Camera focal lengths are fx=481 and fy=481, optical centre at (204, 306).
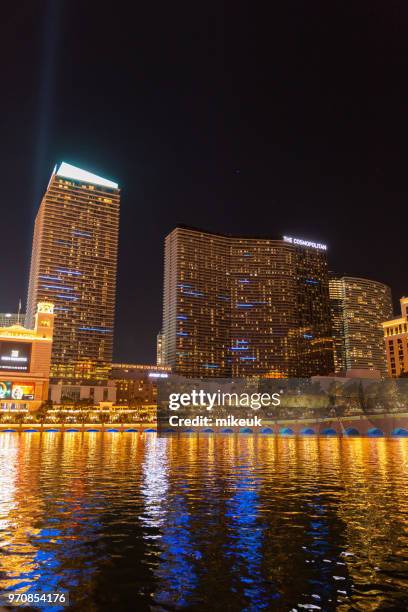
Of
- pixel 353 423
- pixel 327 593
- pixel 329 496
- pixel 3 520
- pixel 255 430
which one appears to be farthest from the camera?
pixel 255 430

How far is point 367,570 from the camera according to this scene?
1867 cm

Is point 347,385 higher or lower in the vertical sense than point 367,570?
higher

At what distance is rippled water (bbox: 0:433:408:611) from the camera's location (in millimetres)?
16344

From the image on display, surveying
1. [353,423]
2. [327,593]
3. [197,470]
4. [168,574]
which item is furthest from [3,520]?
[353,423]

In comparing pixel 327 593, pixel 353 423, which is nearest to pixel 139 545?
pixel 327 593

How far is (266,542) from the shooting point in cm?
2294

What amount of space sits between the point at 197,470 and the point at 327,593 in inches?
1593

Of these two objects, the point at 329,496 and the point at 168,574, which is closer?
the point at 168,574

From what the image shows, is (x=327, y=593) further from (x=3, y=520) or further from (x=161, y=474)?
(x=161, y=474)

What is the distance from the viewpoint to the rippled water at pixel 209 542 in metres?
16.3

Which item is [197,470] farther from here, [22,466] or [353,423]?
[353,423]

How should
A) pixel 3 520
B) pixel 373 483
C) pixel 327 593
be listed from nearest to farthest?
1. pixel 327 593
2. pixel 3 520
3. pixel 373 483

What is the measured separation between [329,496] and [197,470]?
22026 mm

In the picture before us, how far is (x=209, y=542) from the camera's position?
22984mm
